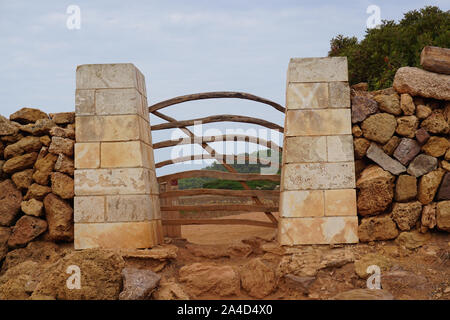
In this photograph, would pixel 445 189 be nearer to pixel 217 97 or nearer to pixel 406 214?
pixel 406 214

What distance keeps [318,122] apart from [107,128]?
2.72 metres

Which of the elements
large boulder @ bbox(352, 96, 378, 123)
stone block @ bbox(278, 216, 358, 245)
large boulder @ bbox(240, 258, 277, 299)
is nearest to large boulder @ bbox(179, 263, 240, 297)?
large boulder @ bbox(240, 258, 277, 299)

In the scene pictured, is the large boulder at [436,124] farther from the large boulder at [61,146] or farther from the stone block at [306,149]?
the large boulder at [61,146]

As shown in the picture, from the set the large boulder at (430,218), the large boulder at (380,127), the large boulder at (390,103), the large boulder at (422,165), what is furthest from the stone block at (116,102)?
the large boulder at (430,218)

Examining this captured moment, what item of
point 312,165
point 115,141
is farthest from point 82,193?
point 312,165

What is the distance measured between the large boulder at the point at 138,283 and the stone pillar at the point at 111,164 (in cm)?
57

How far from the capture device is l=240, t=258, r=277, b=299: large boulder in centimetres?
518

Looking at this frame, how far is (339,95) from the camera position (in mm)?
5648

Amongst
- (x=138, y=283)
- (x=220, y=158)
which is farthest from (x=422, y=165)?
(x=138, y=283)

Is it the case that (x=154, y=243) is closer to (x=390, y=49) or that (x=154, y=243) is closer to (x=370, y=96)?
(x=370, y=96)

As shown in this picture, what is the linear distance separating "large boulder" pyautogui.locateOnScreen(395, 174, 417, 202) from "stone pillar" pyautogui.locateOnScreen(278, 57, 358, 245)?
0.57 meters

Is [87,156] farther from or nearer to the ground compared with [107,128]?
nearer to the ground

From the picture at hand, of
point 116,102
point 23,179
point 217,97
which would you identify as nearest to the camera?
point 116,102

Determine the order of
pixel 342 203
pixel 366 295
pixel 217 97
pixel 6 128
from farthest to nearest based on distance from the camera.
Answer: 1. pixel 217 97
2. pixel 6 128
3. pixel 342 203
4. pixel 366 295
